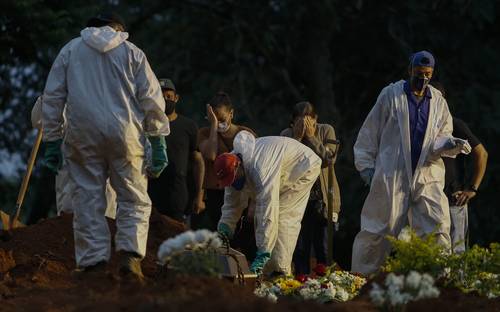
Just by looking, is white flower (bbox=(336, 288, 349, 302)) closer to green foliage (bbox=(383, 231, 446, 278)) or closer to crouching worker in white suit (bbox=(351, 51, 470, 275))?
crouching worker in white suit (bbox=(351, 51, 470, 275))

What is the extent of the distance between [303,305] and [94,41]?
3.22 m

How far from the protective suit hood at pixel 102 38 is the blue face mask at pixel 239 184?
2.21 metres

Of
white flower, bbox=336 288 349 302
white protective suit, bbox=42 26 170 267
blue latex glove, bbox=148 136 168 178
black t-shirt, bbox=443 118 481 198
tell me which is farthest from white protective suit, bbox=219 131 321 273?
white protective suit, bbox=42 26 170 267

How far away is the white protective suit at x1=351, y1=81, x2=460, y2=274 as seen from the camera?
13109mm

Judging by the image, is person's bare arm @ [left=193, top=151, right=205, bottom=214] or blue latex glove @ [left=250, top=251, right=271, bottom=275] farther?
person's bare arm @ [left=193, top=151, right=205, bottom=214]

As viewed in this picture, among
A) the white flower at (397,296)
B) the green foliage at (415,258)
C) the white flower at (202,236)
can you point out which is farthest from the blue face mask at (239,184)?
the white flower at (397,296)

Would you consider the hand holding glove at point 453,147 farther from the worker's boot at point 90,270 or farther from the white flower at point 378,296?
the white flower at point 378,296

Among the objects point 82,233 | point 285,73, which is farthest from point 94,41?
point 285,73

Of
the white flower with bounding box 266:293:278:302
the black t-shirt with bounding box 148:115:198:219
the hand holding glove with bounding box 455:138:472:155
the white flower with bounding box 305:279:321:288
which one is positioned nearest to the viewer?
the white flower with bounding box 266:293:278:302

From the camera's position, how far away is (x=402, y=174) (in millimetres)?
13148

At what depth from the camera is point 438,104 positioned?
1320 cm

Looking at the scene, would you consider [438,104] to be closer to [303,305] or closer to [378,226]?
[378,226]

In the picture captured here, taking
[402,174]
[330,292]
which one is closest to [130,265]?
[330,292]

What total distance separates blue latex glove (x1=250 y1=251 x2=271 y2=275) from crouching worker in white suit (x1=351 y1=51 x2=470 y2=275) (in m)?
0.93
